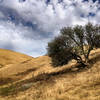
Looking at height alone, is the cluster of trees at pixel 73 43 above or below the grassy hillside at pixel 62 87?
above

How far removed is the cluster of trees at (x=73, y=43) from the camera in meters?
22.5

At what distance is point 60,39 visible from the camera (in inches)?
899

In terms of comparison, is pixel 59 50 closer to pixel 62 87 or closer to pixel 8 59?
pixel 62 87

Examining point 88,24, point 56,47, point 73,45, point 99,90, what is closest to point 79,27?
point 88,24

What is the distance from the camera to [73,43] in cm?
2317

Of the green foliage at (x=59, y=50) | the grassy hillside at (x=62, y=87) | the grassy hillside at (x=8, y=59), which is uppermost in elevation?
the grassy hillside at (x=8, y=59)

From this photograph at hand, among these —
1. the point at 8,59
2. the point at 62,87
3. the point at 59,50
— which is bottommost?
the point at 62,87

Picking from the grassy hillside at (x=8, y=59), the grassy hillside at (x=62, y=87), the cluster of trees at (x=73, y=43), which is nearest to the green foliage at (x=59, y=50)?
the cluster of trees at (x=73, y=43)

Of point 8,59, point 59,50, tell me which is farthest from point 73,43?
point 8,59

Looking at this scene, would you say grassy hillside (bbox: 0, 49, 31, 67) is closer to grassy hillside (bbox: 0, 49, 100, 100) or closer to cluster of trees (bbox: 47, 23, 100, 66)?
cluster of trees (bbox: 47, 23, 100, 66)

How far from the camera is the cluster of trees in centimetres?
2252

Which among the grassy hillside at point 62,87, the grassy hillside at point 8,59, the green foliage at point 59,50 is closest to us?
the grassy hillside at point 62,87

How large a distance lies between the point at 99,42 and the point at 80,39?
124 inches

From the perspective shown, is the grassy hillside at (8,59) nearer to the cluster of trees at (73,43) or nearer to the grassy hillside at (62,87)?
the cluster of trees at (73,43)
